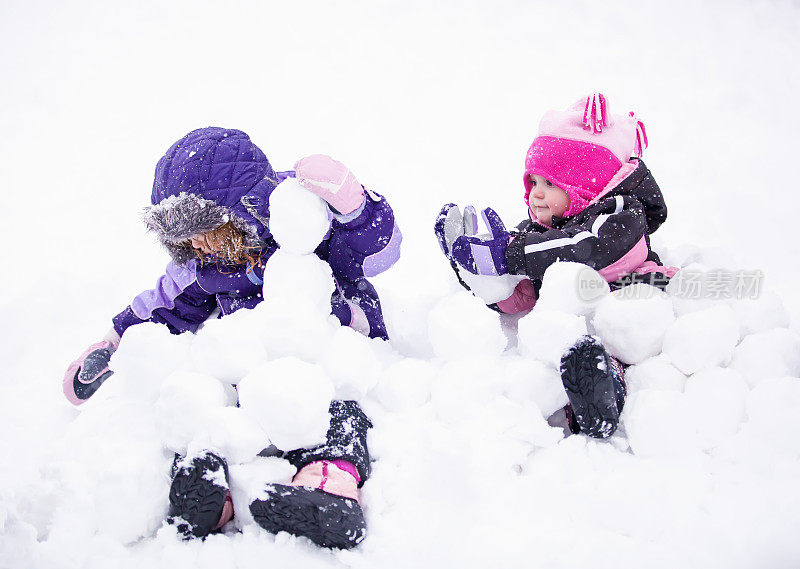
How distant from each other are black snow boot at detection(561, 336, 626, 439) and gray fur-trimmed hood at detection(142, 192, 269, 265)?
762mm

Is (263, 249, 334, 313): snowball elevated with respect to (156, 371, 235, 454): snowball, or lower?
elevated

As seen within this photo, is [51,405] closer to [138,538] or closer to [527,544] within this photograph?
[138,538]

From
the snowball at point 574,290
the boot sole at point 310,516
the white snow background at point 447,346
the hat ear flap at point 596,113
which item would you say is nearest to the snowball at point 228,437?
the white snow background at point 447,346

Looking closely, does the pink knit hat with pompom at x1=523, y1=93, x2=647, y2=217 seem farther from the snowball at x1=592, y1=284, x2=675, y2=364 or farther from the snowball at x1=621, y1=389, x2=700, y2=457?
the snowball at x1=621, y1=389, x2=700, y2=457

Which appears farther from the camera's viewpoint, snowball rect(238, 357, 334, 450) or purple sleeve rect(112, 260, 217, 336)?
purple sleeve rect(112, 260, 217, 336)

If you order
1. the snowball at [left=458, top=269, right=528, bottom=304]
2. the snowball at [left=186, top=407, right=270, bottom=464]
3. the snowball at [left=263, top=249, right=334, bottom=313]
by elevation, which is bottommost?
the snowball at [left=186, top=407, right=270, bottom=464]

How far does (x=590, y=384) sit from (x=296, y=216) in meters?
0.67

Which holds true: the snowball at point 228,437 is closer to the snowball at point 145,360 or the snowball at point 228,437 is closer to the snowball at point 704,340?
the snowball at point 145,360

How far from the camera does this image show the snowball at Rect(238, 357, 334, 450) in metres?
1.00

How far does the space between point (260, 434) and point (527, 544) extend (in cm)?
49

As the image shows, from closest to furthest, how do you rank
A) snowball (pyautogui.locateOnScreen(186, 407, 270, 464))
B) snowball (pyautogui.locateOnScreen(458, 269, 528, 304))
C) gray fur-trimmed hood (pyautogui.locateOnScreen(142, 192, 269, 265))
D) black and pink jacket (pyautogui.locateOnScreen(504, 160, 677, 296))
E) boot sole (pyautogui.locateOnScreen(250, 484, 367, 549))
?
boot sole (pyautogui.locateOnScreen(250, 484, 367, 549))
snowball (pyautogui.locateOnScreen(186, 407, 270, 464))
gray fur-trimmed hood (pyautogui.locateOnScreen(142, 192, 269, 265))
black and pink jacket (pyautogui.locateOnScreen(504, 160, 677, 296))
snowball (pyautogui.locateOnScreen(458, 269, 528, 304))

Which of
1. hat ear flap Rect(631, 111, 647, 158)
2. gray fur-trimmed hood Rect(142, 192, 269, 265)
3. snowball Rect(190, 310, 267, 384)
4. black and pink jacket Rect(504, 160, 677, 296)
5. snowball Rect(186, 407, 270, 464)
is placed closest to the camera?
snowball Rect(186, 407, 270, 464)

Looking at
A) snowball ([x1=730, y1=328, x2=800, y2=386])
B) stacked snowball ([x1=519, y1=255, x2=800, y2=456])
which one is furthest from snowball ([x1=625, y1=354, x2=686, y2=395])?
snowball ([x1=730, y1=328, x2=800, y2=386])

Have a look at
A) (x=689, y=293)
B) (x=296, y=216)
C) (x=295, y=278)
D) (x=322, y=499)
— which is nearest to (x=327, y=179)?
(x=296, y=216)
